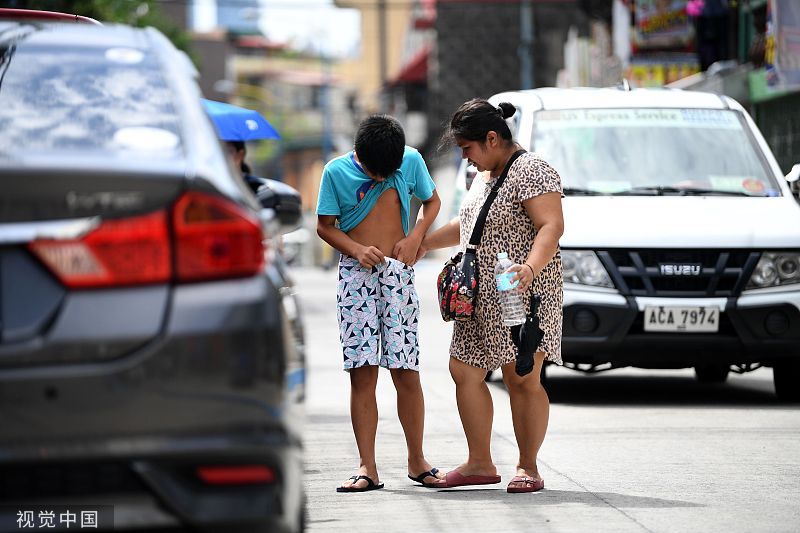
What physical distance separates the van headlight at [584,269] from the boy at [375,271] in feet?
9.42

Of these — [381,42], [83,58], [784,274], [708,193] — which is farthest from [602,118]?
[381,42]

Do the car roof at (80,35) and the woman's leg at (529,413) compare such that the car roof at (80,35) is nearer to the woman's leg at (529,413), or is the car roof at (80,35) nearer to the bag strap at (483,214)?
the bag strap at (483,214)

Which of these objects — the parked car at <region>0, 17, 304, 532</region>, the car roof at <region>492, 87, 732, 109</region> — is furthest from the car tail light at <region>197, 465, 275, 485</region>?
the car roof at <region>492, 87, 732, 109</region>

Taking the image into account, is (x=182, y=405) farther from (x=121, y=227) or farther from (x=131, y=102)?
(x=131, y=102)

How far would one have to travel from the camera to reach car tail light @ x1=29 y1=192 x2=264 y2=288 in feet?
11.7

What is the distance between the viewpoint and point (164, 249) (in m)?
3.64

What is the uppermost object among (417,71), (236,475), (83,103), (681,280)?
(83,103)

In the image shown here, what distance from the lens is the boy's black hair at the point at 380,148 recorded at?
695cm

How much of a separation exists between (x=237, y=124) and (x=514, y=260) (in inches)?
80.2

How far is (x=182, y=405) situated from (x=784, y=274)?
6959 mm

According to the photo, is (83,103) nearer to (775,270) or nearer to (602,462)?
(602,462)

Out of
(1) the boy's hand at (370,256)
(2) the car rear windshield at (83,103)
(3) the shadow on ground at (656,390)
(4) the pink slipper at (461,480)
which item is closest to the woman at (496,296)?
(4) the pink slipper at (461,480)

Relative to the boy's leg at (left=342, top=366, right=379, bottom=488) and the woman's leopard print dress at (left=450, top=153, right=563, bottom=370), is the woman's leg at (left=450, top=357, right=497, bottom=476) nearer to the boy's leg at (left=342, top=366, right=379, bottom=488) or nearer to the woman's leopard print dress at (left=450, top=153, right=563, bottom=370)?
the woman's leopard print dress at (left=450, top=153, right=563, bottom=370)

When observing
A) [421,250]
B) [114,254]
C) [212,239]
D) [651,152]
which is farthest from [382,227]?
[651,152]
